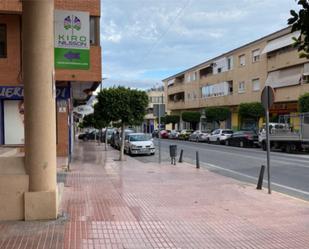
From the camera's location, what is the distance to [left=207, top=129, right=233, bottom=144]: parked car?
152 feet

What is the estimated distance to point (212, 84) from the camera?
66938mm

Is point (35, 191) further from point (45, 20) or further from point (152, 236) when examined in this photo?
point (45, 20)

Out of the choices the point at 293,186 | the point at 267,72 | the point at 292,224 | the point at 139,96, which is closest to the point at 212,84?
the point at 267,72

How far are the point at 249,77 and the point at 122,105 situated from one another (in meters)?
32.4

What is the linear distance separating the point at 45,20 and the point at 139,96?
16.9 metres

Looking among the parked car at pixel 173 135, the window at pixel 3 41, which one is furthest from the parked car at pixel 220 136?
the window at pixel 3 41

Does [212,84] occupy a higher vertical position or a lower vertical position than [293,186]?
higher

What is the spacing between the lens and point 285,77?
1815 inches

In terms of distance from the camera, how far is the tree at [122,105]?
79.5 feet

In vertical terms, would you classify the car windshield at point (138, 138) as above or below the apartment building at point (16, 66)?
below

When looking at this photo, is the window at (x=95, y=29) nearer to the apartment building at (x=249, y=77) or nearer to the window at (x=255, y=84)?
the apartment building at (x=249, y=77)

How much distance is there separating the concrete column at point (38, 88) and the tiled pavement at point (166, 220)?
2.91ft

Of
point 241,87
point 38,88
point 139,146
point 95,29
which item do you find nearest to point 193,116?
point 241,87

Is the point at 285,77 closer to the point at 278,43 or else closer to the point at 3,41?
the point at 278,43
